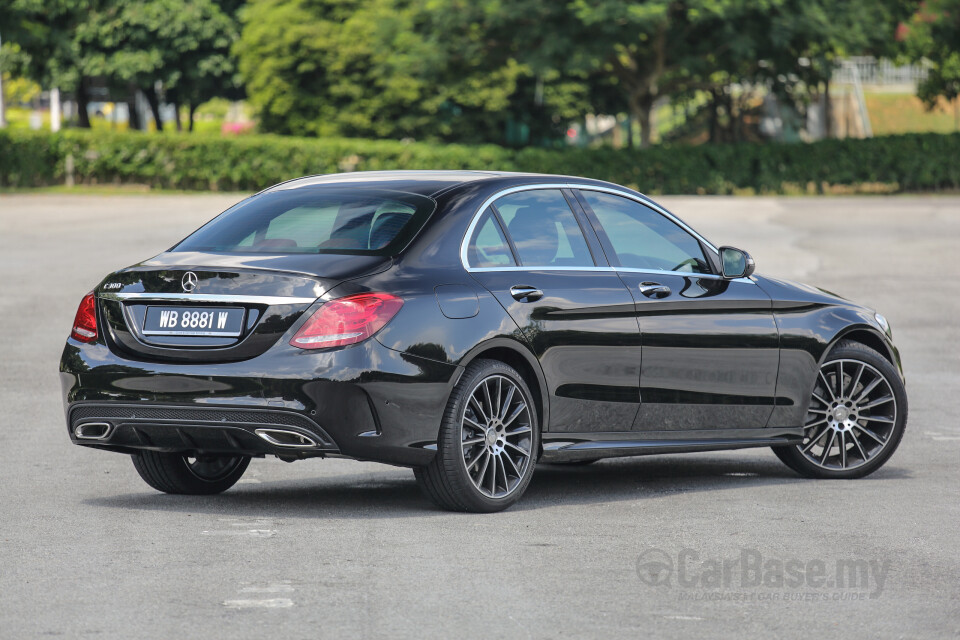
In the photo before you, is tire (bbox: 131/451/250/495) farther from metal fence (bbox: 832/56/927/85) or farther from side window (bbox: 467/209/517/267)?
metal fence (bbox: 832/56/927/85)

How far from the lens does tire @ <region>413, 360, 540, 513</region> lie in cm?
712

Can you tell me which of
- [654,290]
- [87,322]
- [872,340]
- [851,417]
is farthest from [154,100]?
[87,322]

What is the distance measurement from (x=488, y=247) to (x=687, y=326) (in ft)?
4.07

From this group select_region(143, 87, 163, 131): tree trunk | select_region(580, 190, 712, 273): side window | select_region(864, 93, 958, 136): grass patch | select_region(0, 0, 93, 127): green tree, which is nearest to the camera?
select_region(580, 190, 712, 273): side window

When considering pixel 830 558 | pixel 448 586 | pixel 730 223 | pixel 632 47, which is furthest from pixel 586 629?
pixel 632 47

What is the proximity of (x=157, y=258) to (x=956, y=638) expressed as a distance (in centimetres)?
381

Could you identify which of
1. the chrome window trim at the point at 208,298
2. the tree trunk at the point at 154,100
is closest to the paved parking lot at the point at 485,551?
the chrome window trim at the point at 208,298

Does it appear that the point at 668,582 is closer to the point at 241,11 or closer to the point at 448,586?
the point at 448,586

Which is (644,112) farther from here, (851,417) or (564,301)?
(564,301)

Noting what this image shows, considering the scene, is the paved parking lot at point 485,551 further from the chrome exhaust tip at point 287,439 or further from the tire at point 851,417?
the chrome exhaust tip at point 287,439

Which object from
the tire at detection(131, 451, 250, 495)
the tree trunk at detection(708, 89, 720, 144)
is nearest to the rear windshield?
the tire at detection(131, 451, 250, 495)

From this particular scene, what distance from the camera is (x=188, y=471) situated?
808 cm

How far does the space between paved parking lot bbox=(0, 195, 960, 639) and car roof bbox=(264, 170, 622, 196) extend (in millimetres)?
1453
